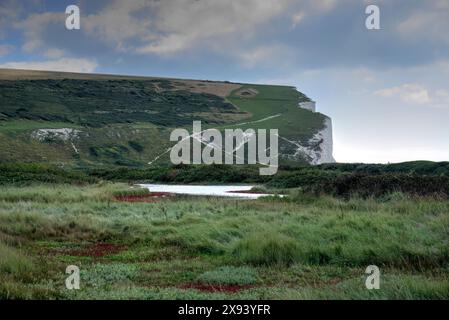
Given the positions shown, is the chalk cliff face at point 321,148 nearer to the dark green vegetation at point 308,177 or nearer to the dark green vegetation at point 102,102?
the dark green vegetation at point 102,102

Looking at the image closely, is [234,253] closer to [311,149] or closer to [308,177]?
[308,177]

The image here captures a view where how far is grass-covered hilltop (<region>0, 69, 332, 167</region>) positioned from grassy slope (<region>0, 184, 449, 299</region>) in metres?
61.4

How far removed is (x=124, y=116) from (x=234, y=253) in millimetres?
99822

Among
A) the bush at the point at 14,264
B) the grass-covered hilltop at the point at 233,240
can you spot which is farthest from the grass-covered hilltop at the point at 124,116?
the bush at the point at 14,264

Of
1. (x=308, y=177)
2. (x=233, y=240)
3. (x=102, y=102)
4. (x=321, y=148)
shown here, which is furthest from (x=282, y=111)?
(x=233, y=240)

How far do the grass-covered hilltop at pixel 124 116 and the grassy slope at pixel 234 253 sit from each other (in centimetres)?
6136

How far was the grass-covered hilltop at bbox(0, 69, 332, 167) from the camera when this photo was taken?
3440 inches

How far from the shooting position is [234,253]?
538 inches

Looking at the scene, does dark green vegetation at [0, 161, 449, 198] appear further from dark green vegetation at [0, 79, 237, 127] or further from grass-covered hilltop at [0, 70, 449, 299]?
dark green vegetation at [0, 79, 237, 127]

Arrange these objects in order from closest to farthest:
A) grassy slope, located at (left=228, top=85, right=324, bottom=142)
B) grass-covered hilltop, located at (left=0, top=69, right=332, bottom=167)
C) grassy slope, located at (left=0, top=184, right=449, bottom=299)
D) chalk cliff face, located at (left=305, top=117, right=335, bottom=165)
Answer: grassy slope, located at (left=0, top=184, right=449, bottom=299), grass-covered hilltop, located at (left=0, top=69, right=332, bottom=167), chalk cliff face, located at (left=305, top=117, right=335, bottom=165), grassy slope, located at (left=228, top=85, right=324, bottom=142)

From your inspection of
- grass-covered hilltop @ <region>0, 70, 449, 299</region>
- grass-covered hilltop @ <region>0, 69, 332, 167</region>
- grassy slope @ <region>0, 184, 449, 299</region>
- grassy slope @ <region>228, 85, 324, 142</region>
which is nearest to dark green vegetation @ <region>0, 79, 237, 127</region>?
grass-covered hilltop @ <region>0, 69, 332, 167</region>

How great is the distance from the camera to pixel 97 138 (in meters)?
94.2

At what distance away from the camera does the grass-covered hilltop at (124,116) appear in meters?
87.4
